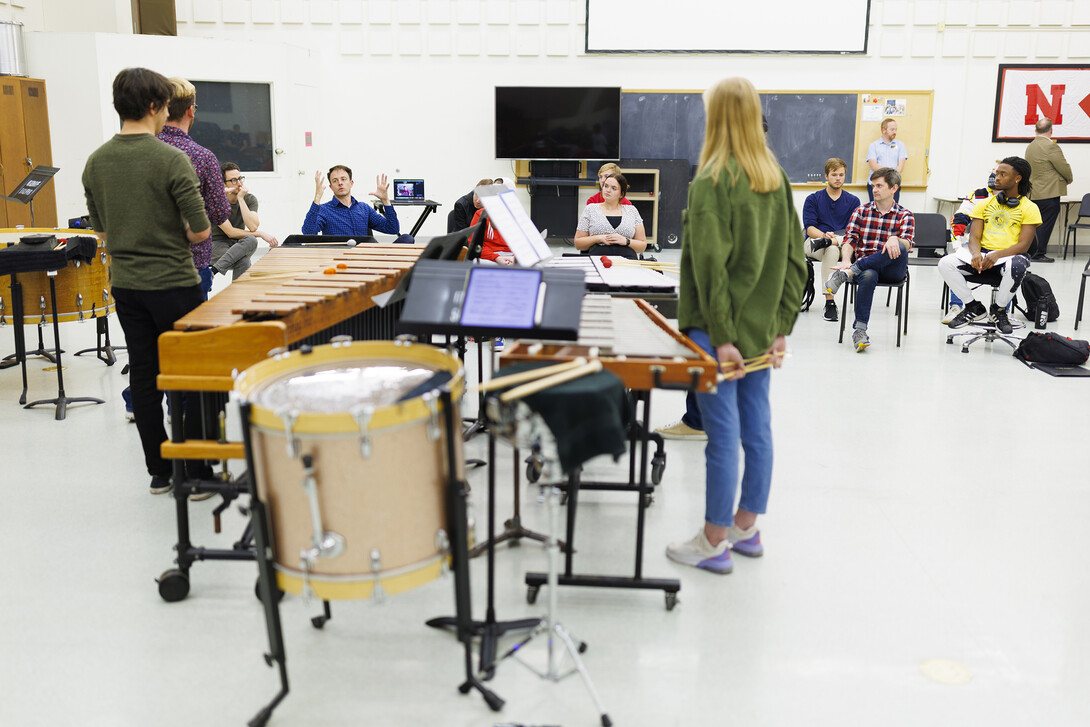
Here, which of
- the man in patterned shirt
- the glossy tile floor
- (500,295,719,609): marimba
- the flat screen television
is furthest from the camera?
the flat screen television

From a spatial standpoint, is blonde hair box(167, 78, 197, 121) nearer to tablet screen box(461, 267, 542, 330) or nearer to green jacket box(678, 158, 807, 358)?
tablet screen box(461, 267, 542, 330)

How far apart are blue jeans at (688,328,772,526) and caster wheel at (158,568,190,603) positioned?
67.0 inches

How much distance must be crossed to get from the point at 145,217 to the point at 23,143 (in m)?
7.56

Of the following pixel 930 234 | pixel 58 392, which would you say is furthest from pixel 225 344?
pixel 930 234

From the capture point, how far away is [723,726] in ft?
7.25

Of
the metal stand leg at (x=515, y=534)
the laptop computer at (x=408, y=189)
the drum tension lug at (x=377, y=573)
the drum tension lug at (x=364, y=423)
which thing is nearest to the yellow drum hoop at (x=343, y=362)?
the drum tension lug at (x=364, y=423)

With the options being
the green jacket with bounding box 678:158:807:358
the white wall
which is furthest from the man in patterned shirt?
the white wall

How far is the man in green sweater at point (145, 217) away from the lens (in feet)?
10.2

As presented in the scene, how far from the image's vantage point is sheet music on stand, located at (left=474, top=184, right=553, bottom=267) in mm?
3160

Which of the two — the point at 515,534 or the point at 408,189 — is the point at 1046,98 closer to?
the point at 408,189

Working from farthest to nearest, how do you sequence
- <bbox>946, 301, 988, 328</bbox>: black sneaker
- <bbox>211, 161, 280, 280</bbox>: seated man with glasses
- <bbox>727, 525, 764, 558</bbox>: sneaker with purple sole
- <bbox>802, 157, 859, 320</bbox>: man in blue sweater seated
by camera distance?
<bbox>802, 157, 859, 320</bbox>: man in blue sweater seated, <bbox>946, 301, 988, 328</bbox>: black sneaker, <bbox>211, 161, 280, 280</bbox>: seated man with glasses, <bbox>727, 525, 764, 558</bbox>: sneaker with purple sole

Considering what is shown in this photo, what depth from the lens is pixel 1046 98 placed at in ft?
35.9

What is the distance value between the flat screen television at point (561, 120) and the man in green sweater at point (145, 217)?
8.14m

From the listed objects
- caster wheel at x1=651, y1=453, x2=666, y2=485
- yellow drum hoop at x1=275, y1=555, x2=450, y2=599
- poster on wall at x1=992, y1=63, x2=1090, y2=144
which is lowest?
caster wheel at x1=651, y1=453, x2=666, y2=485
